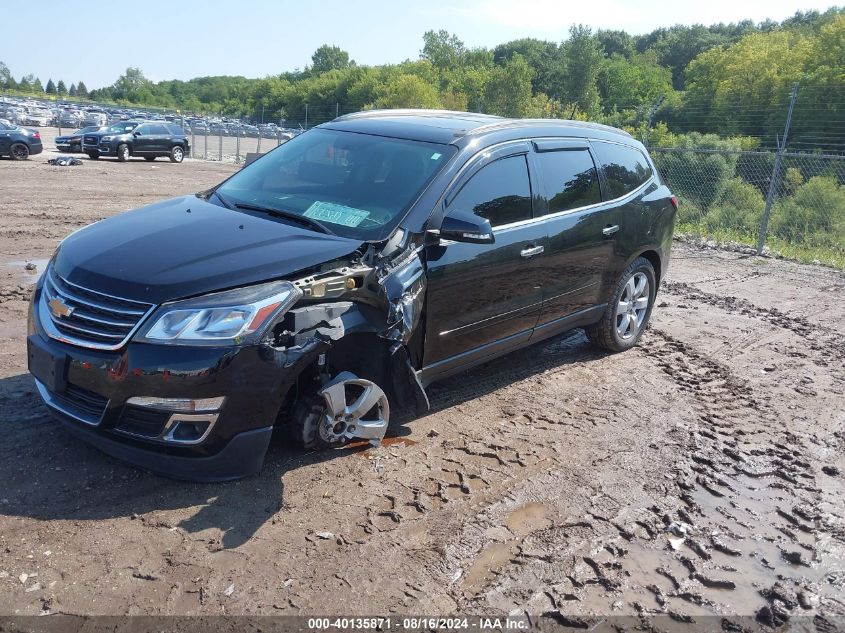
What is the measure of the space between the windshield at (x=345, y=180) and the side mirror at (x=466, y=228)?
0.27 m

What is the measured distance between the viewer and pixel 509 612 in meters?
2.92

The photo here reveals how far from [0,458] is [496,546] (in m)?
2.55

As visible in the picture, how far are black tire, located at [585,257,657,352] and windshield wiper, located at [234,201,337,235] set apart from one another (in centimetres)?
288

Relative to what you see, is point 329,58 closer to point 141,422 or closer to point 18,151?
point 18,151

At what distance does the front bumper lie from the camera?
3.23 metres

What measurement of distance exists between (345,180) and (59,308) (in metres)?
1.87

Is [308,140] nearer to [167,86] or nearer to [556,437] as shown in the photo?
[556,437]

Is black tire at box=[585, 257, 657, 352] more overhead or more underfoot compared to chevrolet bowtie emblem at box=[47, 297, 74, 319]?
more underfoot

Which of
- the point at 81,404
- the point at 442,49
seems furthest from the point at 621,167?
the point at 442,49

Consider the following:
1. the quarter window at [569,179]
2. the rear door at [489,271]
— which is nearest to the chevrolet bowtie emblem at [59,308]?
the rear door at [489,271]

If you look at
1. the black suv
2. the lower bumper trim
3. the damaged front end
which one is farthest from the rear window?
the black suv

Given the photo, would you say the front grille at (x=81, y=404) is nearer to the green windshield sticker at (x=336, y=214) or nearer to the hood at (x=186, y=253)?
the hood at (x=186, y=253)

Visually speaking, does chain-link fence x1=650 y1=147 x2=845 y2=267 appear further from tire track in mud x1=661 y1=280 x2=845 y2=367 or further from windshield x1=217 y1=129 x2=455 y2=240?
windshield x1=217 y1=129 x2=455 y2=240

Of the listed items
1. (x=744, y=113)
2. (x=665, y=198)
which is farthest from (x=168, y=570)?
(x=744, y=113)
